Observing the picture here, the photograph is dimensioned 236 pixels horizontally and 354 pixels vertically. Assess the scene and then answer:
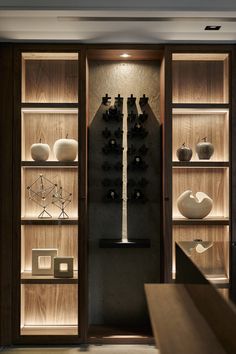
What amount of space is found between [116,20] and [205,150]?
138 cm

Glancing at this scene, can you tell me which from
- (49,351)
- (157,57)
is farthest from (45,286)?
(157,57)

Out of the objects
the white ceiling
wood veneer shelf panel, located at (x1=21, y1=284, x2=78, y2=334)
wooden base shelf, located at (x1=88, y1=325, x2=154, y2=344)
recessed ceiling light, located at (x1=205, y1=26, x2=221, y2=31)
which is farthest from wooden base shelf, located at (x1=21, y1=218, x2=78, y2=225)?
recessed ceiling light, located at (x1=205, y1=26, x2=221, y2=31)

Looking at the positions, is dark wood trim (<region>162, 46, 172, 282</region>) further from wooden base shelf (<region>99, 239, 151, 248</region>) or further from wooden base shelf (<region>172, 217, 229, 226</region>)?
wooden base shelf (<region>99, 239, 151, 248</region>)

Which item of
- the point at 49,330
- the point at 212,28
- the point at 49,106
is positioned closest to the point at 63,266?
the point at 49,330

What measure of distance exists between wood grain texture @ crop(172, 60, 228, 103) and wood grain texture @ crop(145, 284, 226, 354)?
6.67 ft

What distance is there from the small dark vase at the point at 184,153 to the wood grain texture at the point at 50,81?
3.38ft

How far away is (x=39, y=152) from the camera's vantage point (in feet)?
13.5

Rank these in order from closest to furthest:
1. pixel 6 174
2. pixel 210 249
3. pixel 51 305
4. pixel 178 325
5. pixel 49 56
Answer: pixel 178 325 < pixel 210 249 < pixel 6 174 < pixel 49 56 < pixel 51 305

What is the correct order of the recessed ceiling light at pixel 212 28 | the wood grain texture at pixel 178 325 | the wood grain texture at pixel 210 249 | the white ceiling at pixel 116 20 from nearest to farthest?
the wood grain texture at pixel 178 325 → the wood grain texture at pixel 210 249 → the white ceiling at pixel 116 20 → the recessed ceiling light at pixel 212 28

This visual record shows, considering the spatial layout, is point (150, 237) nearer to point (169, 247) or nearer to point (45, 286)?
point (169, 247)

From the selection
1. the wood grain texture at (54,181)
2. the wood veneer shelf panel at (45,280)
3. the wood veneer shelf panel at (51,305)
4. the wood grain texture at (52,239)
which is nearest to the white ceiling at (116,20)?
the wood grain texture at (54,181)

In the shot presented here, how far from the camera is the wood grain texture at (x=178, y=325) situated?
1.87 meters

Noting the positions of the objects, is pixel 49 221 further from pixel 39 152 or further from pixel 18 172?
pixel 39 152

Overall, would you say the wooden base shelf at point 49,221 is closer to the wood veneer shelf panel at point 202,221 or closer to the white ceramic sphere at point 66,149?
the white ceramic sphere at point 66,149
